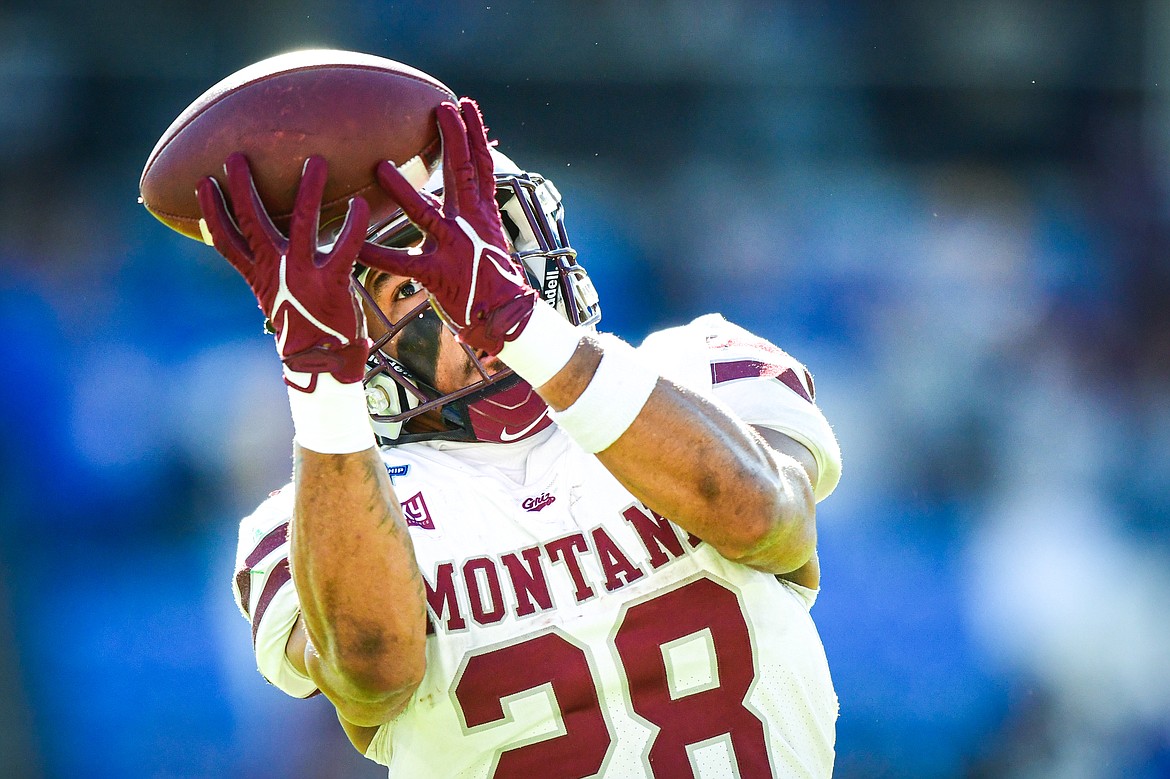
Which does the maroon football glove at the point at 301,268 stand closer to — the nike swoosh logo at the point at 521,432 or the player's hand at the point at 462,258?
the player's hand at the point at 462,258

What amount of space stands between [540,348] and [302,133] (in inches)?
14.3

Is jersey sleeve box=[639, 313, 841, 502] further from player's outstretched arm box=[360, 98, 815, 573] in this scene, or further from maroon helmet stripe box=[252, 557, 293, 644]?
maroon helmet stripe box=[252, 557, 293, 644]

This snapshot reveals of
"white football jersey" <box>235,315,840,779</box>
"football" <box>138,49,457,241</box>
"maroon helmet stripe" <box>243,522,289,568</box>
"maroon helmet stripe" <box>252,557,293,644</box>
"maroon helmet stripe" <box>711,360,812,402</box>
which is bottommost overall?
"white football jersey" <box>235,315,840,779</box>

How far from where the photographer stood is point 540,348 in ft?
4.67

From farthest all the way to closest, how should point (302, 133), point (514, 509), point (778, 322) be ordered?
point (778, 322) → point (514, 509) → point (302, 133)

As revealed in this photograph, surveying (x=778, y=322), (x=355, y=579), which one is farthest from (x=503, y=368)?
(x=778, y=322)

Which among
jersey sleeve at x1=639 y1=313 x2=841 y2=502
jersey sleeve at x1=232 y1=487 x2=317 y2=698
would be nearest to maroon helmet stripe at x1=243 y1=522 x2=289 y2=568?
jersey sleeve at x1=232 y1=487 x2=317 y2=698

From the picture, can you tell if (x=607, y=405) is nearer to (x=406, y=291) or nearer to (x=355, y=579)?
(x=355, y=579)

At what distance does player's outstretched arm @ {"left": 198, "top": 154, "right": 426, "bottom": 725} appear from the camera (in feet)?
4.43

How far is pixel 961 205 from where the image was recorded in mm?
4535

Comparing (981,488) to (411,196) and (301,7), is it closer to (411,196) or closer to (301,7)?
(301,7)

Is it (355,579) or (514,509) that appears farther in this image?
(514,509)

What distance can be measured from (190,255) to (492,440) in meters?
2.45

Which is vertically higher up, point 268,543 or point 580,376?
point 580,376
